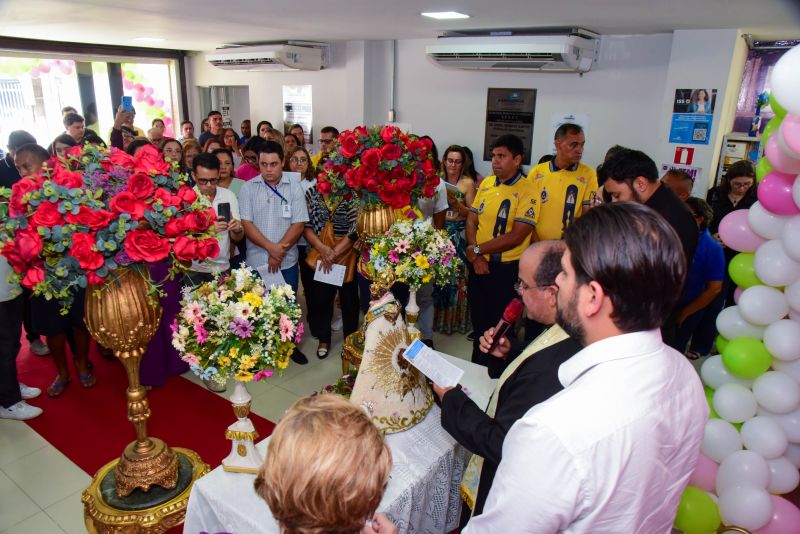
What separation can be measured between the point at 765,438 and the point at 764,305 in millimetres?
579

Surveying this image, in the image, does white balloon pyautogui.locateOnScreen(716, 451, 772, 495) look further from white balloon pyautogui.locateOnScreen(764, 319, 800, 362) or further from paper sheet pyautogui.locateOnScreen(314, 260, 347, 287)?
paper sheet pyautogui.locateOnScreen(314, 260, 347, 287)

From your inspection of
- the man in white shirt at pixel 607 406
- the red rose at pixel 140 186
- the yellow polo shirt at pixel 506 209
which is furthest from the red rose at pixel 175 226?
the yellow polo shirt at pixel 506 209

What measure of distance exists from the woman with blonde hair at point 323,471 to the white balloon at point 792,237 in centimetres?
195

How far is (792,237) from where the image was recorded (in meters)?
2.08

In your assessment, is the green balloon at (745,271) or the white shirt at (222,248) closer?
the green balloon at (745,271)

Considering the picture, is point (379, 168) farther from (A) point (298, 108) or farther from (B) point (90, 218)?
(A) point (298, 108)

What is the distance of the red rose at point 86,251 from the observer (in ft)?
5.54

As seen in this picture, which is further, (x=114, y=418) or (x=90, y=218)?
(x=114, y=418)

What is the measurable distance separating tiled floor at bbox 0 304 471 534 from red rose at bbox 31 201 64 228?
1.51 metres

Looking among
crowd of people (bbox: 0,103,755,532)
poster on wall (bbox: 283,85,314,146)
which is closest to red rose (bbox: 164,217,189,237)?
crowd of people (bbox: 0,103,755,532)

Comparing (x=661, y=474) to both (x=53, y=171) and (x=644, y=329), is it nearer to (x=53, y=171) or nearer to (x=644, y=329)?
(x=644, y=329)

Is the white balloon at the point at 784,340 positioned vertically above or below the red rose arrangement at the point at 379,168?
below

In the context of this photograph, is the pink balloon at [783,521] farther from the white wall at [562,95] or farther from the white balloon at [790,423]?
the white wall at [562,95]

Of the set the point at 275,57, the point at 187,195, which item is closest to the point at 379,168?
the point at 187,195
